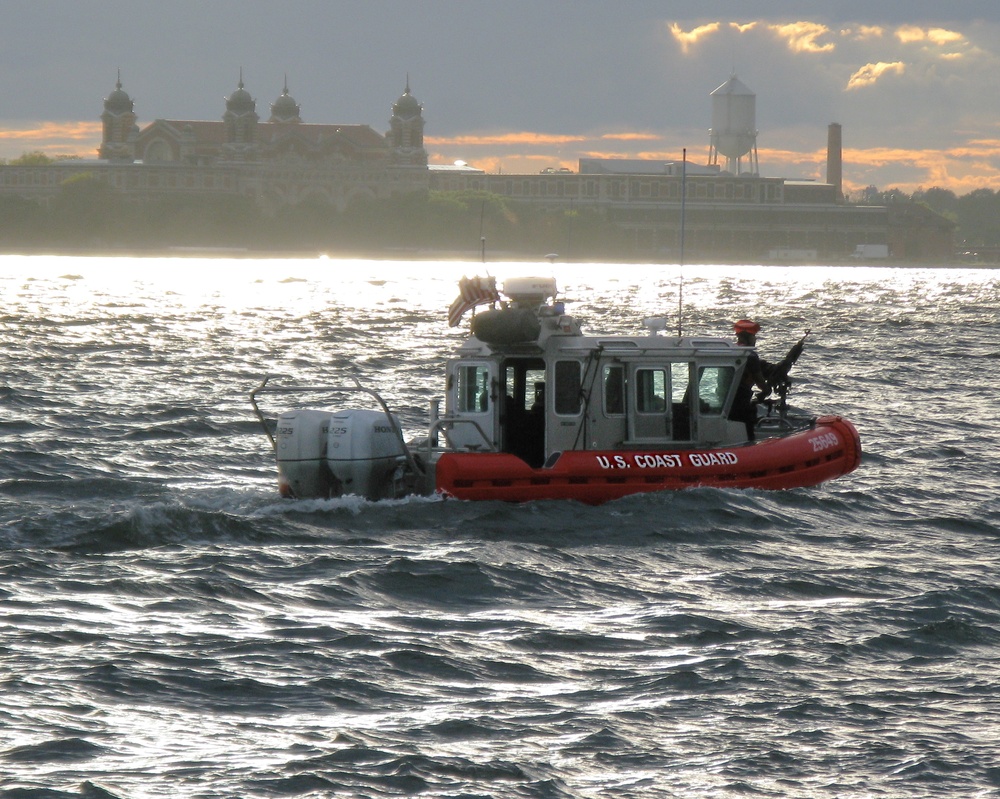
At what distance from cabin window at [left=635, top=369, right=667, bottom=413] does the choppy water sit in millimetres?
1334

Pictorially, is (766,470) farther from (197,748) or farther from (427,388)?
(427,388)

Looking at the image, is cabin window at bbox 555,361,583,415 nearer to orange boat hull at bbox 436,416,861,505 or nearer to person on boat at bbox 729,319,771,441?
orange boat hull at bbox 436,416,861,505

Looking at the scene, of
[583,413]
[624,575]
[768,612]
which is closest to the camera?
[768,612]

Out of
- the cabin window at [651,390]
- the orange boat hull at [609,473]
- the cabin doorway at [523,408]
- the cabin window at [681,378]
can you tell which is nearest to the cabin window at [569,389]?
the cabin doorway at [523,408]

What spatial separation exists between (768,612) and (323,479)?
6.35 meters

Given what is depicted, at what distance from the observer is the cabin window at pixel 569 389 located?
64.1ft

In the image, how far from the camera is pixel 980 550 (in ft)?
60.2

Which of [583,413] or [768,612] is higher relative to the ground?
[583,413]

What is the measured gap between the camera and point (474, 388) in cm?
1970

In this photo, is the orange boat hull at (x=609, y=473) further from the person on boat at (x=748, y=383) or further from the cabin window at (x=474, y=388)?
the cabin window at (x=474, y=388)

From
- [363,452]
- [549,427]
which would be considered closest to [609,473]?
[549,427]

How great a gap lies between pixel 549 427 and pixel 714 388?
240cm

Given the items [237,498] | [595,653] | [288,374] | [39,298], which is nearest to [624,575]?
[595,653]

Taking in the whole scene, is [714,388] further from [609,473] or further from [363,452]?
[363,452]
